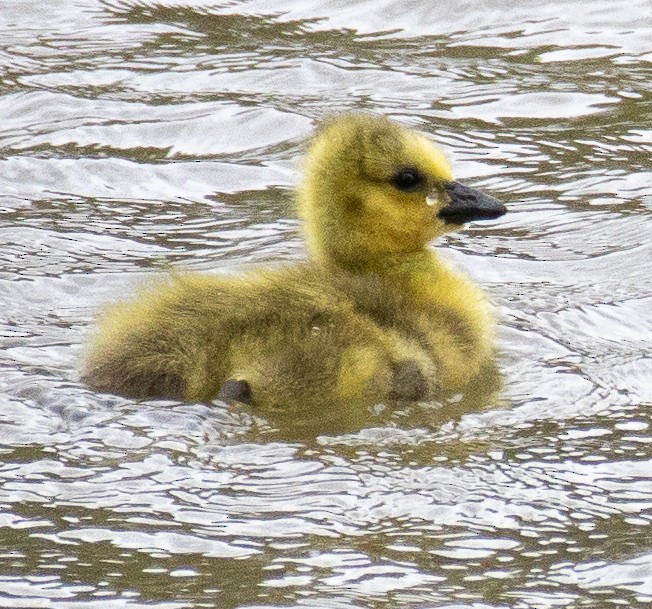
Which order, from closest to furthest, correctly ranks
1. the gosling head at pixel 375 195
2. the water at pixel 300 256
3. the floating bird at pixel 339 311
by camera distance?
the water at pixel 300 256 < the floating bird at pixel 339 311 < the gosling head at pixel 375 195

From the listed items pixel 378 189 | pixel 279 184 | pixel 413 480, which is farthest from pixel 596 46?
pixel 413 480

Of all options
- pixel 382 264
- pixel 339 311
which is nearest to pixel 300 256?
pixel 382 264

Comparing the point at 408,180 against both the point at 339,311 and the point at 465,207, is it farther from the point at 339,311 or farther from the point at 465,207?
the point at 339,311

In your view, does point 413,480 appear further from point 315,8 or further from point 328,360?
point 315,8

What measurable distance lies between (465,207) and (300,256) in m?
1.01

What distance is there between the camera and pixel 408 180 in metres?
5.38

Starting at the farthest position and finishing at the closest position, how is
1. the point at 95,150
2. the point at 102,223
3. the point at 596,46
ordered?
the point at 596,46 < the point at 95,150 < the point at 102,223

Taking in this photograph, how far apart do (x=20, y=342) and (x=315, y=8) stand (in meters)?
3.79

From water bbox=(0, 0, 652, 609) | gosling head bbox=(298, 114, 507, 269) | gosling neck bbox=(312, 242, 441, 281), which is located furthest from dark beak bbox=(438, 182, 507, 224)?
water bbox=(0, 0, 652, 609)

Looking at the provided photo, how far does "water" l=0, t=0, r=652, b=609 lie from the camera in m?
3.98

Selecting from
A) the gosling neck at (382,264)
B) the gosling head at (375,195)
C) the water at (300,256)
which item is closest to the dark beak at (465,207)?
the gosling head at (375,195)

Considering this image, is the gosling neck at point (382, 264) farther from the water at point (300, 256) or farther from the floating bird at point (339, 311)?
the water at point (300, 256)

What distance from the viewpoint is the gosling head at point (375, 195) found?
17.5 feet

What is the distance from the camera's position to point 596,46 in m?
8.34
